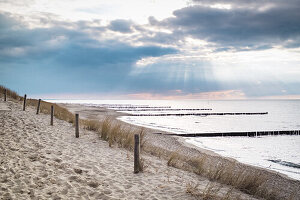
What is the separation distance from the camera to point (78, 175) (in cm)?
678

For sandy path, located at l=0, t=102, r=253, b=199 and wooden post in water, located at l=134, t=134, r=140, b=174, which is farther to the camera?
wooden post in water, located at l=134, t=134, r=140, b=174

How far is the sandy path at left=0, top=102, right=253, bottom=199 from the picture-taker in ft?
18.5

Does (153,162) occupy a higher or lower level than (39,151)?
lower

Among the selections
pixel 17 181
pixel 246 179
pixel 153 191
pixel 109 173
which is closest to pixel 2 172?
pixel 17 181

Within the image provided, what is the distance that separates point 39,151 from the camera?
878 cm

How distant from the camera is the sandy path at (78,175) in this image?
563 centimetres

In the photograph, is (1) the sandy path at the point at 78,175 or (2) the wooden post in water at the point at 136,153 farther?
(2) the wooden post in water at the point at 136,153

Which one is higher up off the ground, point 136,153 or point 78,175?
point 136,153

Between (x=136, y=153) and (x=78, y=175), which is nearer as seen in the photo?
(x=78, y=175)

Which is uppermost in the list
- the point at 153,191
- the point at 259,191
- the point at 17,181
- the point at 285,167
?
the point at 17,181

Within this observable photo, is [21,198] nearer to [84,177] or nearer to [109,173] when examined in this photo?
[84,177]

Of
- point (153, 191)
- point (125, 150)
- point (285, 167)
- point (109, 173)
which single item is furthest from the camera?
point (285, 167)

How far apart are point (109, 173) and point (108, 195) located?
1637 millimetres

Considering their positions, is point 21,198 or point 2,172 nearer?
point 21,198
